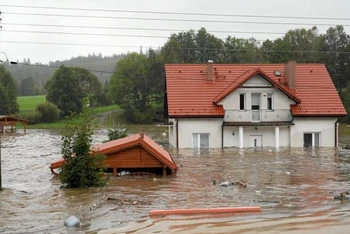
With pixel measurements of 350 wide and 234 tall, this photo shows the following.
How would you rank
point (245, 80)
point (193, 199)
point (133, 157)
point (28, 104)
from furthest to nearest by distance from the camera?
point (28, 104)
point (245, 80)
point (133, 157)
point (193, 199)

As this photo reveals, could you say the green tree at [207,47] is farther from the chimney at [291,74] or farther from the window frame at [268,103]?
the window frame at [268,103]

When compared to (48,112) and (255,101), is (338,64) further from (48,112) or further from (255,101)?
(255,101)

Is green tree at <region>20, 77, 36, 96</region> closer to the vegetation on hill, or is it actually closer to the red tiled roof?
the vegetation on hill

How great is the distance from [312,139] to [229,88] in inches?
280

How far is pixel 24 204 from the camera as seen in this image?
680 inches

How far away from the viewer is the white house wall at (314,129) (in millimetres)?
40562

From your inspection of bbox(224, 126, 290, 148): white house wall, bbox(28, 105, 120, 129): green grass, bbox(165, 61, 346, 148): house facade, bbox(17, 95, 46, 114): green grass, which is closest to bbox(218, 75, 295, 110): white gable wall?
bbox(165, 61, 346, 148): house facade

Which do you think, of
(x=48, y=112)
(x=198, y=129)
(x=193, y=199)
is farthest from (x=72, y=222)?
(x=48, y=112)

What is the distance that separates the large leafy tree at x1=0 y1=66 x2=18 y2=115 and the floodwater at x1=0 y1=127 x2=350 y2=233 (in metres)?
67.5

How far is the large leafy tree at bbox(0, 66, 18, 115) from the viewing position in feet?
Answer: 312

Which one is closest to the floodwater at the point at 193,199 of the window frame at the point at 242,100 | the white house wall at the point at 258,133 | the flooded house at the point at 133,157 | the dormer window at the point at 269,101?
the flooded house at the point at 133,157

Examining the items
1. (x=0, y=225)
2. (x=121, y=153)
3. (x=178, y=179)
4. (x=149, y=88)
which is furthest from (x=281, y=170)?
(x=149, y=88)

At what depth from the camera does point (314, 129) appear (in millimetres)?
40719

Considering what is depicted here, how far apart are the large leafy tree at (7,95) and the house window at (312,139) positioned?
217 feet
